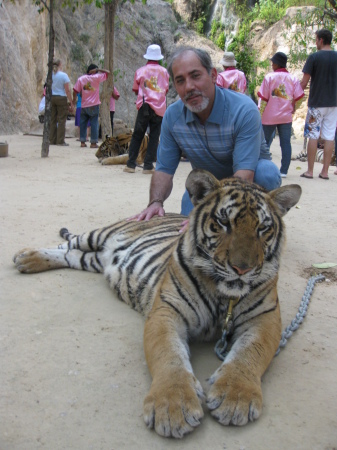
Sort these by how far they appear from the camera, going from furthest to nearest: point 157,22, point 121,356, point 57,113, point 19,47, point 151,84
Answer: point 157,22
point 19,47
point 57,113
point 151,84
point 121,356

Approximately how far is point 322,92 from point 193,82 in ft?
16.5

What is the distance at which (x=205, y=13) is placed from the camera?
97.0 ft

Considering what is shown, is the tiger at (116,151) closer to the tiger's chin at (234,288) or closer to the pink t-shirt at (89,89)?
the pink t-shirt at (89,89)

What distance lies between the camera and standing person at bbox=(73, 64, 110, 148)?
37.1ft

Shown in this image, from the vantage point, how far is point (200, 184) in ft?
7.94

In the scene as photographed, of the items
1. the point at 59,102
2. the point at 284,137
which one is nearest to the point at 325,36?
the point at 284,137

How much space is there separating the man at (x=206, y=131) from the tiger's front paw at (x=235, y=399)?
1548mm

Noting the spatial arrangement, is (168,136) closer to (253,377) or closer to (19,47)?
(253,377)

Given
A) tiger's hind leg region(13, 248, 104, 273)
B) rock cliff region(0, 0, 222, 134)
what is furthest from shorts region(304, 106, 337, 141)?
rock cliff region(0, 0, 222, 134)

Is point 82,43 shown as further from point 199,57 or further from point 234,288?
point 234,288

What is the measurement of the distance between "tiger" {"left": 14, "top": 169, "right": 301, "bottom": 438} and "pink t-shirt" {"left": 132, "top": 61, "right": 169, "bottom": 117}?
5.54 m

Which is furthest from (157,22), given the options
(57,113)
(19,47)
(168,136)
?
(168,136)

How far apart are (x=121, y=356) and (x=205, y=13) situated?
30.4 meters

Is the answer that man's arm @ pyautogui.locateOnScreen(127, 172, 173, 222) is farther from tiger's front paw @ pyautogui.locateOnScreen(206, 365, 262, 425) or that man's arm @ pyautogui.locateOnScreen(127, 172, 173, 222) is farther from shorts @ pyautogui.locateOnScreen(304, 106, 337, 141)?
shorts @ pyautogui.locateOnScreen(304, 106, 337, 141)
